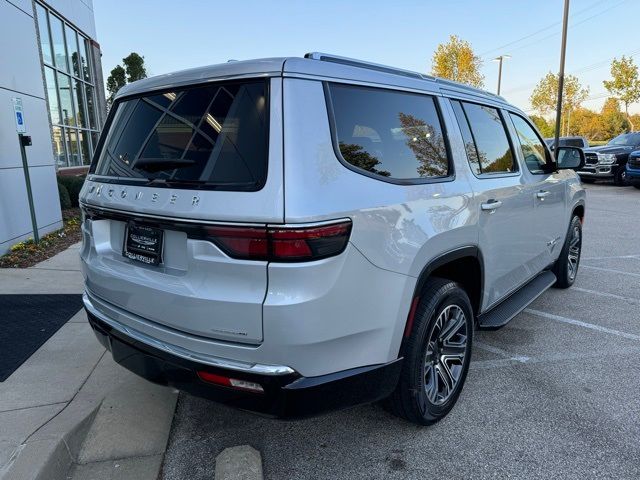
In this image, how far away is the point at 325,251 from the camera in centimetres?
193

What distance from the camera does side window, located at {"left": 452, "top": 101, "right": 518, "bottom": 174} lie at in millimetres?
3078

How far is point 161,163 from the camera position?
7.42ft

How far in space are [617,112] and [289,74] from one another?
67.8m

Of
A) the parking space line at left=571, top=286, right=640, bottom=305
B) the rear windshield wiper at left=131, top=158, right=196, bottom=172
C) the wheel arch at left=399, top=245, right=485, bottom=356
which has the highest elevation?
the rear windshield wiper at left=131, top=158, right=196, bottom=172

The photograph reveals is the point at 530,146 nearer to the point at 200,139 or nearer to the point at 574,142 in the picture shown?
the point at 200,139

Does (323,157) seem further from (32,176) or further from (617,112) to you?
(617,112)

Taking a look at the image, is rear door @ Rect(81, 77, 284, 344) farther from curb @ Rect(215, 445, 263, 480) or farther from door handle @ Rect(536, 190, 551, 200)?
door handle @ Rect(536, 190, 551, 200)

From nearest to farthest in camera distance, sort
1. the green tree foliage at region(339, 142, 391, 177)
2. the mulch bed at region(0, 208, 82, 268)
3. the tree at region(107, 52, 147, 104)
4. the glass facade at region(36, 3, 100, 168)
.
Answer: the green tree foliage at region(339, 142, 391, 177) < the mulch bed at region(0, 208, 82, 268) < the glass facade at region(36, 3, 100, 168) < the tree at region(107, 52, 147, 104)

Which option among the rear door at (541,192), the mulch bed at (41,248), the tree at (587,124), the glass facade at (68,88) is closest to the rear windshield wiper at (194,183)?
the rear door at (541,192)

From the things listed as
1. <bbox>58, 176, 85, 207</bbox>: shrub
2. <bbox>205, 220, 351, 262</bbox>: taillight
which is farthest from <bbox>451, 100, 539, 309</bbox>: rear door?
<bbox>58, 176, 85, 207</bbox>: shrub

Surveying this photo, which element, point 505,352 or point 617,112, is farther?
point 617,112

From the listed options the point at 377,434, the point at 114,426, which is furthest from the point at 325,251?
the point at 114,426

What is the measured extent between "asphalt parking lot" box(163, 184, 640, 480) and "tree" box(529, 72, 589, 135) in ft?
166

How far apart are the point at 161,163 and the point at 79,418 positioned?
159cm
